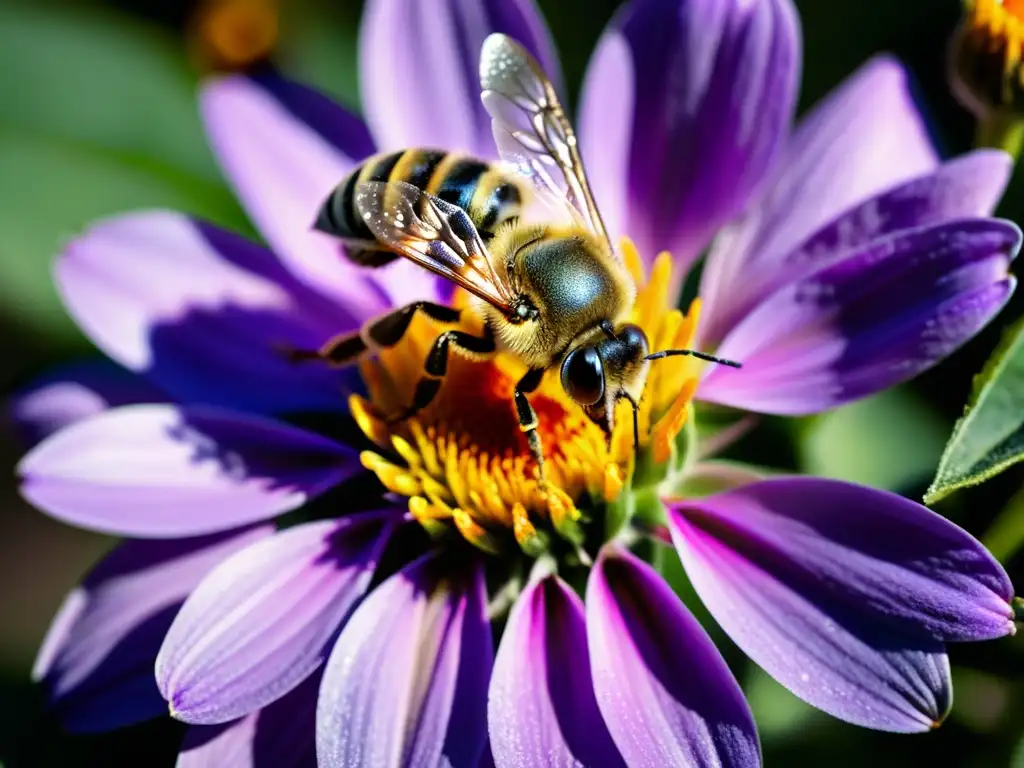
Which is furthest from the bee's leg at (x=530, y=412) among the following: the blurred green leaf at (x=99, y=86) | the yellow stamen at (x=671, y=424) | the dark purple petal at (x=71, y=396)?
the blurred green leaf at (x=99, y=86)

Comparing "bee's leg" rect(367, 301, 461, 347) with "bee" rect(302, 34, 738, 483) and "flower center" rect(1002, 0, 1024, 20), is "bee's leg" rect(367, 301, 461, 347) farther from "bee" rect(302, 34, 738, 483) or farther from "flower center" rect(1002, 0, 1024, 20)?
"flower center" rect(1002, 0, 1024, 20)

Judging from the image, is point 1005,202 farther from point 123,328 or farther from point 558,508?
point 123,328

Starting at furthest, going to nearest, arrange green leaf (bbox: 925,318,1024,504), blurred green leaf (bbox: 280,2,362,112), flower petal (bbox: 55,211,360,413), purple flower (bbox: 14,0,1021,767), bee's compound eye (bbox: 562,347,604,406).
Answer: blurred green leaf (bbox: 280,2,362,112), flower petal (bbox: 55,211,360,413), bee's compound eye (bbox: 562,347,604,406), purple flower (bbox: 14,0,1021,767), green leaf (bbox: 925,318,1024,504)

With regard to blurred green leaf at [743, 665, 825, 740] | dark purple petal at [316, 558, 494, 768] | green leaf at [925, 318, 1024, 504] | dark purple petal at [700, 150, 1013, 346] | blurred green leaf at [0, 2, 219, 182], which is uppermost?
blurred green leaf at [0, 2, 219, 182]

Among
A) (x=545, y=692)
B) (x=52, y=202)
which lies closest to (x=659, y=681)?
(x=545, y=692)

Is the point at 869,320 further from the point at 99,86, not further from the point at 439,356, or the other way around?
the point at 99,86

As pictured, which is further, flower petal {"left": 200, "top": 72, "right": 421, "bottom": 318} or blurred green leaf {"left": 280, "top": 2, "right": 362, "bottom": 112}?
blurred green leaf {"left": 280, "top": 2, "right": 362, "bottom": 112}

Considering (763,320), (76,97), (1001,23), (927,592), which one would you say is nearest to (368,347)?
(763,320)

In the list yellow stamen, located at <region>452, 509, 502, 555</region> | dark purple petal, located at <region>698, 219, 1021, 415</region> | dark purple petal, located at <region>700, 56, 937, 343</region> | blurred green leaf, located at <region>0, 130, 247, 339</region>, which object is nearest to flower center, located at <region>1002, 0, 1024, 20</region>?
dark purple petal, located at <region>700, 56, 937, 343</region>
